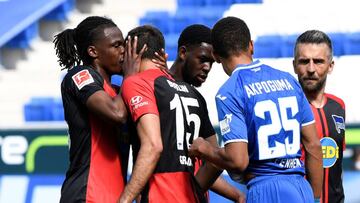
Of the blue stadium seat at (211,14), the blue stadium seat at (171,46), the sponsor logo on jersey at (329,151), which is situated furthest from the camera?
the blue stadium seat at (211,14)

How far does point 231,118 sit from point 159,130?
0.44 meters

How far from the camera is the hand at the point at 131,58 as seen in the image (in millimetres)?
5473

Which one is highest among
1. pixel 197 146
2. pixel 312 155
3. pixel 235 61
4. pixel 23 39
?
pixel 235 61

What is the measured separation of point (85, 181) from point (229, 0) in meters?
7.19

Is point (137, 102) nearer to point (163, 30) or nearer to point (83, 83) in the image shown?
point (83, 83)

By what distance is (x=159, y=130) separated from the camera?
208 inches

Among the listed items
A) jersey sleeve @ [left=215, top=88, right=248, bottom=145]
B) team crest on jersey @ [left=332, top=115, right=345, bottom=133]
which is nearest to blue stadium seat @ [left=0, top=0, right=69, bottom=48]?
team crest on jersey @ [left=332, top=115, right=345, bottom=133]

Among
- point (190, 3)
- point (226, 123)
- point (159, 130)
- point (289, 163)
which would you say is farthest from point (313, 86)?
point (190, 3)

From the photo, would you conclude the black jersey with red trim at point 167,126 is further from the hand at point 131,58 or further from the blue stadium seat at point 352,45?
the blue stadium seat at point 352,45

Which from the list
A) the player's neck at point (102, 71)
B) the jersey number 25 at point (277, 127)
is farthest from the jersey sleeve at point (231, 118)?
the player's neck at point (102, 71)

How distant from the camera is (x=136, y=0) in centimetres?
1300

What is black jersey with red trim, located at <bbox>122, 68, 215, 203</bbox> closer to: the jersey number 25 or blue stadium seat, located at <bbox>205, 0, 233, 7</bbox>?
the jersey number 25

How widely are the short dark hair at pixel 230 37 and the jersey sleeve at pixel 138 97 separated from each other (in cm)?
49

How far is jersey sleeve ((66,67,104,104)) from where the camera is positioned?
5488mm
